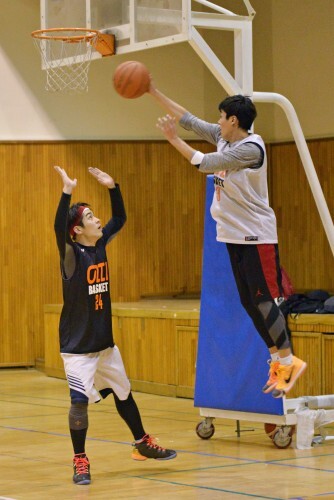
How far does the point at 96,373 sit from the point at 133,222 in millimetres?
7364

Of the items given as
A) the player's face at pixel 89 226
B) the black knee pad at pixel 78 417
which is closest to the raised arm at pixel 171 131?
the player's face at pixel 89 226

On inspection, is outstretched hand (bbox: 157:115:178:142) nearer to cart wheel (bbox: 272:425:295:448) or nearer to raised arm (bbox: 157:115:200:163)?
raised arm (bbox: 157:115:200:163)

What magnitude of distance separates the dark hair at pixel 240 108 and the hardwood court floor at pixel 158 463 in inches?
87.7

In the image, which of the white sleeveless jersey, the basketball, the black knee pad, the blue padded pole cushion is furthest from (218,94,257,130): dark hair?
the black knee pad

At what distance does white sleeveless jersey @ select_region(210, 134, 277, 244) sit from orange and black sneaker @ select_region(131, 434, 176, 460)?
4.80ft

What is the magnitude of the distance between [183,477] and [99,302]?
1237 millimetres

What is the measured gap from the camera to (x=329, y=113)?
13.8m

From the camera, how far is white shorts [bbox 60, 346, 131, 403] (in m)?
6.64

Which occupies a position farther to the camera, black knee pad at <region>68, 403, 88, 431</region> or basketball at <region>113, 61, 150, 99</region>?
black knee pad at <region>68, 403, 88, 431</region>

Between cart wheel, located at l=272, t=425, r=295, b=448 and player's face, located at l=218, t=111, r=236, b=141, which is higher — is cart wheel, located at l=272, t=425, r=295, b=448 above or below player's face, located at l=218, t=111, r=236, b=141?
below

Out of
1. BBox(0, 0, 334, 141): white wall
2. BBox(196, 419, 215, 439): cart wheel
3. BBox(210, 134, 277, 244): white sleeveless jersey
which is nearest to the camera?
BBox(210, 134, 277, 244): white sleeveless jersey

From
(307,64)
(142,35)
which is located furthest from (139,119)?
(142,35)

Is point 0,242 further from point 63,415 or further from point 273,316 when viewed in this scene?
point 273,316

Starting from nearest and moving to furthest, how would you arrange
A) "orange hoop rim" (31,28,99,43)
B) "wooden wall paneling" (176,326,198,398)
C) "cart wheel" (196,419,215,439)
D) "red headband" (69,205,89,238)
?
1. "red headband" (69,205,89,238)
2. "cart wheel" (196,419,215,439)
3. "orange hoop rim" (31,28,99,43)
4. "wooden wall paneling" (176,326,198,398)
